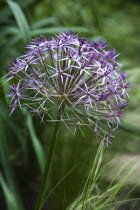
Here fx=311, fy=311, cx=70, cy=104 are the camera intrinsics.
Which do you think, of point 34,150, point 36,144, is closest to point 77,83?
point 36,144

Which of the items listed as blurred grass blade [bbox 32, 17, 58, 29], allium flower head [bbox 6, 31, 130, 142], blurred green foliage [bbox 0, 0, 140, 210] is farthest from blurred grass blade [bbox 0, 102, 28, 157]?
blurred grass blade [bbox 32, 17, 58, 29]

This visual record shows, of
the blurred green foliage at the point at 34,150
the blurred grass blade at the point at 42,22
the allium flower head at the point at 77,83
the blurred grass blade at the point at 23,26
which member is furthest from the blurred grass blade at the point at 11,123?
the blurred grass blade at the point at 42,22

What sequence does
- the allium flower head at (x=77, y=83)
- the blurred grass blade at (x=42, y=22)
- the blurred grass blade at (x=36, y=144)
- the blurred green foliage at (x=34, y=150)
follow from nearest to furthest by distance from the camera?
1. the allium flower head at (x=77, y=83)
2. the blurred green foliage at (x=34, y=150)
3. the blurred grass blade at (x=36, y=144)
4. the blurred grass blade at (x=42, y=22)

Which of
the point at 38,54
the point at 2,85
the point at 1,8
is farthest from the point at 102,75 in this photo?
the point at 1,8

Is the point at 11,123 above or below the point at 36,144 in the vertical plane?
above

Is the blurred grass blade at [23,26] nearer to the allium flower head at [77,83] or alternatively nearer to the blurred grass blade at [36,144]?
the blurred grass blade at [36,144]

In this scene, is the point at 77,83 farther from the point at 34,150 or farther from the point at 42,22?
the point at 42,22

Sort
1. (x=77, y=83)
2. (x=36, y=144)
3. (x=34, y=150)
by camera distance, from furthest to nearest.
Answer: (x=34, y=150) → (x=36, y=144) → (x=77, y=83)

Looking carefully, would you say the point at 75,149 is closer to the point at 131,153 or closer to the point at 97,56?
the point at 131,153

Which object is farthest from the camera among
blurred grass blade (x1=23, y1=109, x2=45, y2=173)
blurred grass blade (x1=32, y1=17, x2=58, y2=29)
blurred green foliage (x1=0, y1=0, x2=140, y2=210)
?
blurred grass blade (x1=32, y1=17, x2=58, y2=29)

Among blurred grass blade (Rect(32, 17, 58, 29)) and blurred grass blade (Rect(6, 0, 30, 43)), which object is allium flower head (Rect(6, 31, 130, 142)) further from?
blurred grass blade (Rect(32, 17, 58, 29))

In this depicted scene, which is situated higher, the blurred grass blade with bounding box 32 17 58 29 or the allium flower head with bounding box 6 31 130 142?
the blurred grass blade with bounding box 32 17 58 29
